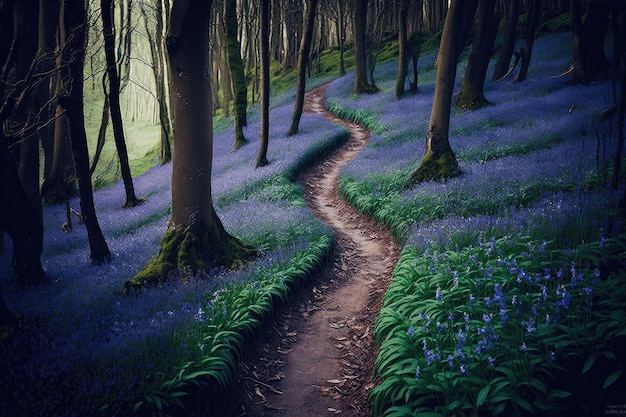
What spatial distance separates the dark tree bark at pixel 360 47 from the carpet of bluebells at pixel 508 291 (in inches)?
748

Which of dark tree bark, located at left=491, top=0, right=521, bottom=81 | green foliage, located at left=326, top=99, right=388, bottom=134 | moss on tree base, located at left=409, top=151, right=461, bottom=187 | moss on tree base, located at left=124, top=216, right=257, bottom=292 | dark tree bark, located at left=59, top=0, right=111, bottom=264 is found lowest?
moss on tree base, located at left=124, top=216, right=257, bottom=292

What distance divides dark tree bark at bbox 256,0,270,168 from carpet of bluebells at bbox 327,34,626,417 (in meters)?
5.83

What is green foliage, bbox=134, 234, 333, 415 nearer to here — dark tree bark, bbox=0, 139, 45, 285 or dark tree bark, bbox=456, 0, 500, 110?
dark tree bark, bbox=0, 139, 45, 285

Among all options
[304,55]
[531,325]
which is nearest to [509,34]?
[304,55]

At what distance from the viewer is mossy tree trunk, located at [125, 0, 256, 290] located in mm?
7066

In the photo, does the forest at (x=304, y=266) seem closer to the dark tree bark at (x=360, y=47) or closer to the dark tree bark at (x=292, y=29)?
the dark tree bark at (x=360, y=47)

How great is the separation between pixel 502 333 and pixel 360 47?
27.5 meters

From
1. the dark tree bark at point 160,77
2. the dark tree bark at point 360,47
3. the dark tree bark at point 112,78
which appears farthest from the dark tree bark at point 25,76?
the dark tree bark at point 360,47

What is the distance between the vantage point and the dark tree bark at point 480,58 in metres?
17.6

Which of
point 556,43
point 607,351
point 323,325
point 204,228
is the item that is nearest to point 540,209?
point 607,351

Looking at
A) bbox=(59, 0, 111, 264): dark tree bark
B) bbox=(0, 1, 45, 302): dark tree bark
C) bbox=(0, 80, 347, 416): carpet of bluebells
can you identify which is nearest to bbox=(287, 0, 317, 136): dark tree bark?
bbox=(0, 80, 347, 416): carpet of bluebells

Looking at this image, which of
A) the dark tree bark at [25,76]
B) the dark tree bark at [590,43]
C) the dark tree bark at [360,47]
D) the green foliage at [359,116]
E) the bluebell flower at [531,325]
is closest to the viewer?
the bluebell flower at [531,325]

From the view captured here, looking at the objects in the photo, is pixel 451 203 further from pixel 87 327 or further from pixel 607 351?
pixel 87 327

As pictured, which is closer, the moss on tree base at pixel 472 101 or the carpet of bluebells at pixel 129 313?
the carpet of bluebells at pixel 129 313
